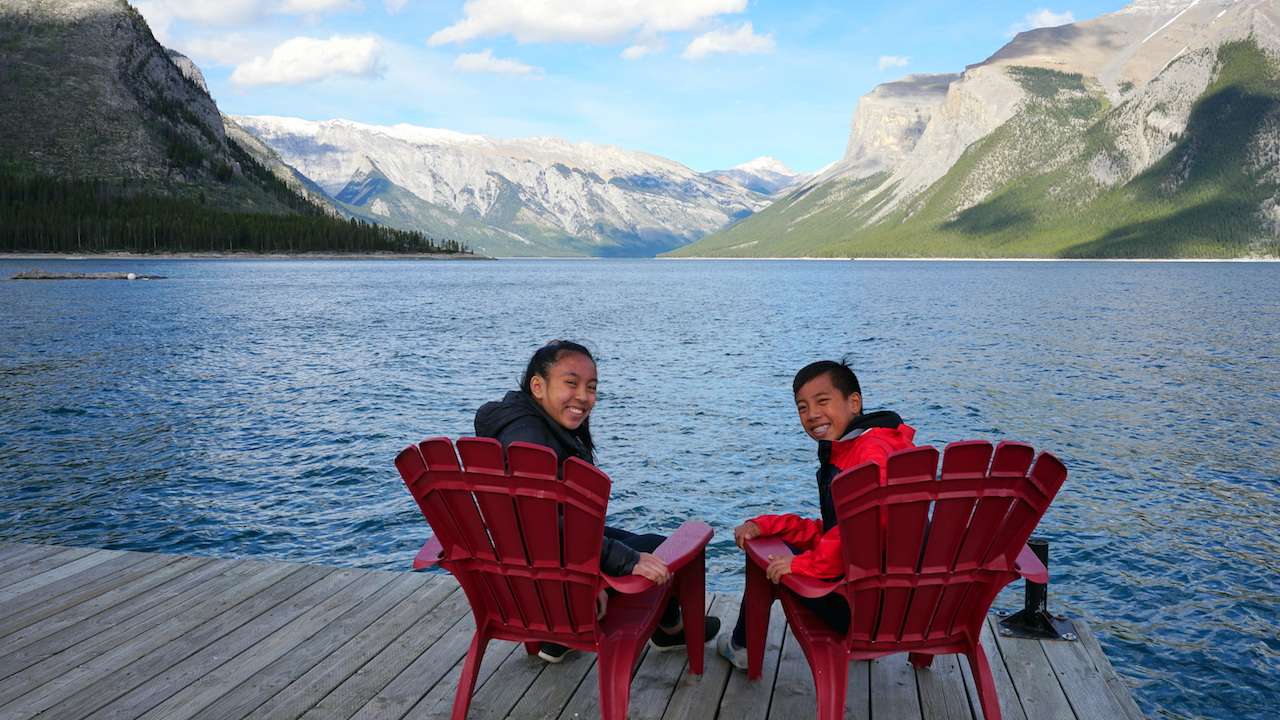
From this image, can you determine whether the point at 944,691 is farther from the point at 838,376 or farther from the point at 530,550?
the point at 530,550

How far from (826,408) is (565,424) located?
4.28 feet

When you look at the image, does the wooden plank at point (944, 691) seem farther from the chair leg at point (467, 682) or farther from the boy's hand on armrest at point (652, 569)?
the chair leg at point (467, 682)

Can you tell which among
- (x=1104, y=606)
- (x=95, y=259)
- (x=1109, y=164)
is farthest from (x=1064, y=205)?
(x=1104, y=606)

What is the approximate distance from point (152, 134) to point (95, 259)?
49.9 m

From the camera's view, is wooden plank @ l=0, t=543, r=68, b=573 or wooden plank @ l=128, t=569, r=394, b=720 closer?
wooden plank @ l=128, t=569, r=394, b=720

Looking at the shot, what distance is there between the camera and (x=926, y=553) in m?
3.37

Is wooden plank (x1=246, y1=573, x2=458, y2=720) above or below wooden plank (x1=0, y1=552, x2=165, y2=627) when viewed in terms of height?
above

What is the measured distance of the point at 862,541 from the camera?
3.28 m

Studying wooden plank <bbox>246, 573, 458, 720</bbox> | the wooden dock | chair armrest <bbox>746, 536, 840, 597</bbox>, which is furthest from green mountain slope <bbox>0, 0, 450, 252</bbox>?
chair armrest <bbox>746, 536, 840, 597</bbox>

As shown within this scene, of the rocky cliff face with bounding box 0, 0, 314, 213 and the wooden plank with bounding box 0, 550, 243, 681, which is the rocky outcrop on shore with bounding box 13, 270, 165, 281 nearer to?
the rocky cliff face with bounding box 0, 0, 314, 213

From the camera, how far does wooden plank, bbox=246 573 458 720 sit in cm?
397

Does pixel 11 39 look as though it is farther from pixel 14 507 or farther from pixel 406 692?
pixel 406 692

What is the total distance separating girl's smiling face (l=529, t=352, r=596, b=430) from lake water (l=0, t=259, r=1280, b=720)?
16.5ft

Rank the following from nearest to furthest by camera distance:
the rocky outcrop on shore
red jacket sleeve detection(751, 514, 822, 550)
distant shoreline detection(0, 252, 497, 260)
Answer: red jacket sleeve detection(751, 514, 822, 550) < the rocky outcrop on shore < distant shoreline detection(0, 252, 497, 260)
